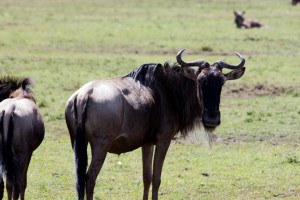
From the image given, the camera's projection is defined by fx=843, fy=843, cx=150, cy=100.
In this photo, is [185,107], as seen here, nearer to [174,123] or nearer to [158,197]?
[174,123]

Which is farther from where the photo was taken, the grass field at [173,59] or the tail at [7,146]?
the grass field at [173,59]

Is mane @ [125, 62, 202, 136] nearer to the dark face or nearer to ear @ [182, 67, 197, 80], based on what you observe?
ear @ [182, 67, 197, 80]

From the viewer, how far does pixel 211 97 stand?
958 cm

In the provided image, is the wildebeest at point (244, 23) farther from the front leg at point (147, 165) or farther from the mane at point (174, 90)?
the front leg at point (147, 165)

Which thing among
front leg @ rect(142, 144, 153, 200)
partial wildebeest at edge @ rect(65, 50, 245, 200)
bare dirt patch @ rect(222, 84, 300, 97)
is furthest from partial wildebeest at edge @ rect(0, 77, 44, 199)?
bare dirt patch @ rect(222, 84, 300, 97)

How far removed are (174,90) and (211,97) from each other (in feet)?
2.21

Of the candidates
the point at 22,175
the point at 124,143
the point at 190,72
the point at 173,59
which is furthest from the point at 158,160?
the point at 173,59

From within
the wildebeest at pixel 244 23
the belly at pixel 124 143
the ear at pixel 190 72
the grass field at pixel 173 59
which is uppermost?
the ear at pixel 190 72

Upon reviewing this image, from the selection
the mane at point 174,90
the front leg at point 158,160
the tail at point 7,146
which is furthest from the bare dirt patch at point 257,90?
the tail at point 7,146

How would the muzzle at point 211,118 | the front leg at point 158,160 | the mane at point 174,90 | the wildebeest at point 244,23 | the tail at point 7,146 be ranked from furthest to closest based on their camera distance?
1. the wildebeest at point 244,23
2. the mane at point 174,90
3. the front leg at point 158,160
4. the muzzle at point 211,118
5. the tail at point 7,146

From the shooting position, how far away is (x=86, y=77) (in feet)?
64.7

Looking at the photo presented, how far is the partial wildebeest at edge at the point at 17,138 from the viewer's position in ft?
30.2

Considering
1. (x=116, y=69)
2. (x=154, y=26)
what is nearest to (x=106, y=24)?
(x=154, y=26)

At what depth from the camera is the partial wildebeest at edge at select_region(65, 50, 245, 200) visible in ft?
29.8
